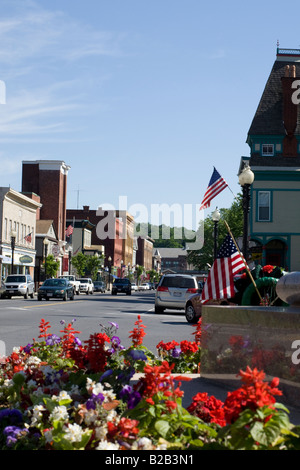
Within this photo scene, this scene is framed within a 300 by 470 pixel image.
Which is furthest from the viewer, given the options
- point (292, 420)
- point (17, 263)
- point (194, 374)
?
point (17, 263)

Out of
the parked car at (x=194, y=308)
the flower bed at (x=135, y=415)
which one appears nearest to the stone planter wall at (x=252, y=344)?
the flower bed at (x=135, y=415)

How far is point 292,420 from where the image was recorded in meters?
5.03

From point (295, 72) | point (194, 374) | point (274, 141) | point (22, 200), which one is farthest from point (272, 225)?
point (22, 200)

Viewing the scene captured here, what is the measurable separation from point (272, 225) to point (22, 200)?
139 feet

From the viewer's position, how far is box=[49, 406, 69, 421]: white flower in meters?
4.19

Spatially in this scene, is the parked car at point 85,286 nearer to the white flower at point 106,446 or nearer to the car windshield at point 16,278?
the car windshield at point 16,278

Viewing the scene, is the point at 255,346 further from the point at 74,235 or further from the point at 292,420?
the point at 74,235

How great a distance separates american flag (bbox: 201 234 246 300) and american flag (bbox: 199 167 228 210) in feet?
35.1

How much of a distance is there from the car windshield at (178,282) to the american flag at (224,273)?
22.9m

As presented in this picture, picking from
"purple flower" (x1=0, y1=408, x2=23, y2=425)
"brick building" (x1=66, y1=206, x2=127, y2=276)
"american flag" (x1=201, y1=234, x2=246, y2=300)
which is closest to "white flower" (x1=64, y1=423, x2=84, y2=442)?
"purple flower" (x1=0, y1=408, x2=23, y2=425)

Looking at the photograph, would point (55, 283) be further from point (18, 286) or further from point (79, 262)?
point (79, 262)

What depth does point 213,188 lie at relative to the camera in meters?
20.5

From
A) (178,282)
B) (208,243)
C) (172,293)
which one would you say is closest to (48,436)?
(172,293)

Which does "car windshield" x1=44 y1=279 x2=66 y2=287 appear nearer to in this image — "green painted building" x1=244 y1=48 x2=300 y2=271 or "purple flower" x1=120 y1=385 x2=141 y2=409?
"green painted building" x1=244 y1=48 x2=300 y2=271
